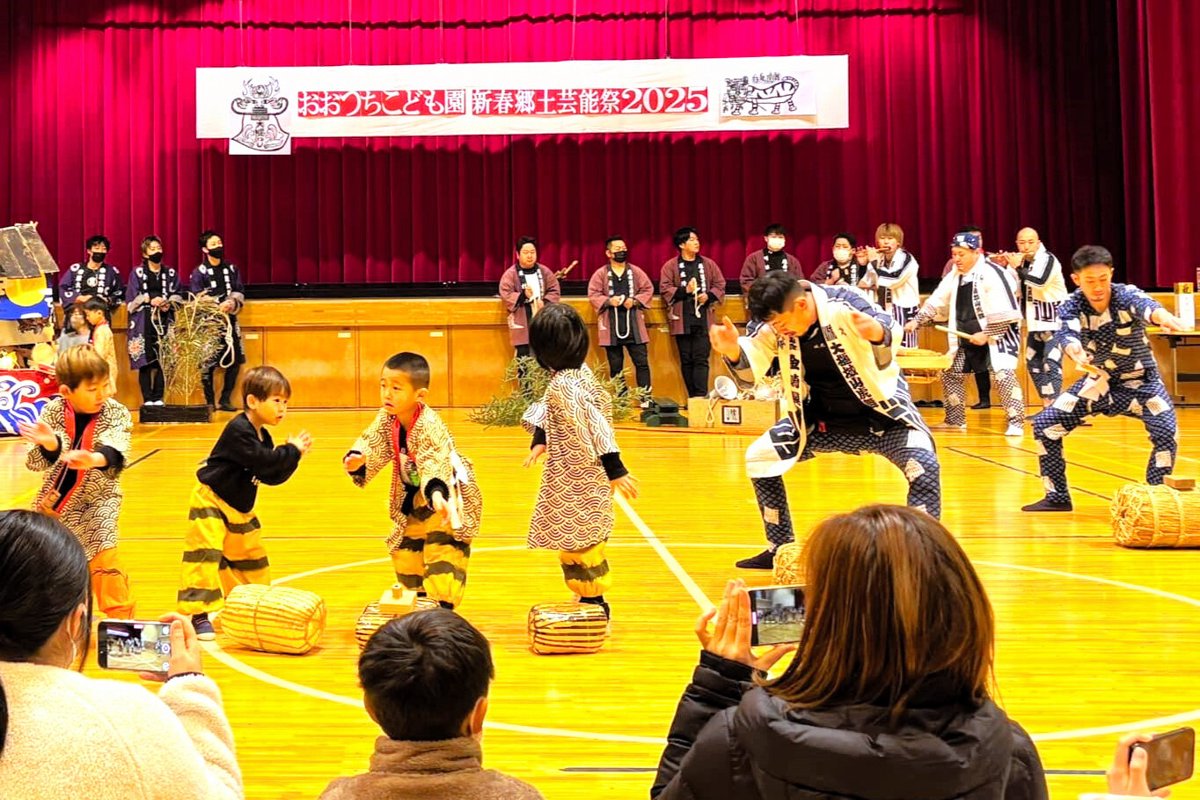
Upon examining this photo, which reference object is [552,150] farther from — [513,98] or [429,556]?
[429,556]

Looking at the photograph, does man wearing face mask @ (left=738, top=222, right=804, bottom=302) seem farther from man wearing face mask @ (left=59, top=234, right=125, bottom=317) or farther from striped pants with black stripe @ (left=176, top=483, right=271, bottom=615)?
striped pants with black stripe @ (left=176, top=483, right=271, bottom=615)

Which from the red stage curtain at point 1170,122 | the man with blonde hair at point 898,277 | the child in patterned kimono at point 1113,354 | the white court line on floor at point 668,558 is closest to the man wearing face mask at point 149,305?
the man with blonde hair at point 898,277

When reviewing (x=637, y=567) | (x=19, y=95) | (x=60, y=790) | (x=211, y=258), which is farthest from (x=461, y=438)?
(x=60, y=790)

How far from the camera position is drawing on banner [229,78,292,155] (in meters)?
16.7

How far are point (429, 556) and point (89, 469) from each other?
1325mm

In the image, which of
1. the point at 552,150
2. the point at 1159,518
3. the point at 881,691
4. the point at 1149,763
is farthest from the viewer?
the point at 552,150

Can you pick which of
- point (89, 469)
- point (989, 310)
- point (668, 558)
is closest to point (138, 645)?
point (89, 469)

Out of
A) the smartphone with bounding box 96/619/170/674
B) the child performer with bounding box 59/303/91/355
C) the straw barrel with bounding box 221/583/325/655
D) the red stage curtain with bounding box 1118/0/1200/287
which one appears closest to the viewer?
the smartphone with bounding box 96/619/170/674

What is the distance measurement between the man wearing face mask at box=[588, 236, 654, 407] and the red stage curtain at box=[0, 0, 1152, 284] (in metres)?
1.56

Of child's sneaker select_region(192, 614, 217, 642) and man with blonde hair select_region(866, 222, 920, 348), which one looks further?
man with blonde hair select_region(866, 222, 920, 348)

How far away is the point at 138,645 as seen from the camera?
2197 mm

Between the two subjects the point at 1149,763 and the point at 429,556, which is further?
the point at 429,556

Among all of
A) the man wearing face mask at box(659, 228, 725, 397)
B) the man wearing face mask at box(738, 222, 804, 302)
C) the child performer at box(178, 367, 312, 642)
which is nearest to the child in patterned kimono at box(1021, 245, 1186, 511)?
the child performer at box(178, 367, 312, 642)

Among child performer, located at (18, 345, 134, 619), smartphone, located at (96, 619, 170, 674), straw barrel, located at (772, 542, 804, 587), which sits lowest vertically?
straw barrel, located at (772, 542, 804, 587)
